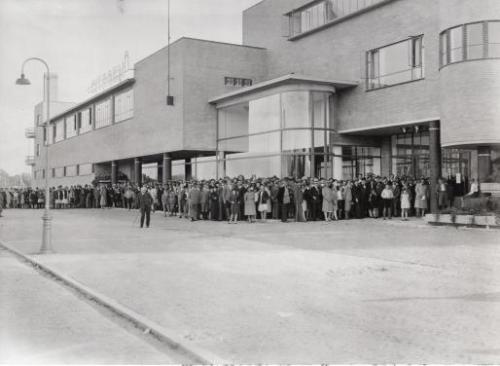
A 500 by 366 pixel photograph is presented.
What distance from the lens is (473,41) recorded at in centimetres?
2025

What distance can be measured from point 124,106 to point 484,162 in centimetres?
2996

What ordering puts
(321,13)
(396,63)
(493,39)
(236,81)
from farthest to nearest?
(236,81)
(321,13)
(396,63)
(493,39)

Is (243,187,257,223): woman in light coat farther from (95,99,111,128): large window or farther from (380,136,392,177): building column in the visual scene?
(95,99,111,128): large window

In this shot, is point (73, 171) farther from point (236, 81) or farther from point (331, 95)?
point (331, 95)

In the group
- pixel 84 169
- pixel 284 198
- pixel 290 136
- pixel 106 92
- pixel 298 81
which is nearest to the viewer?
pixel 284 198

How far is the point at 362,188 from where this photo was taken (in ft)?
78.9

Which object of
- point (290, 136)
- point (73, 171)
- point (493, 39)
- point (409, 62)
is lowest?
point (73, 171)

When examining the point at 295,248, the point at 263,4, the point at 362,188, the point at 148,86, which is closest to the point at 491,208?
the point at 362,188

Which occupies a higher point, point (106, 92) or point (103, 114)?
point (106, 92)

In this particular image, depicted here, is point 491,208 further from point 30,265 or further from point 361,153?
point 30,265

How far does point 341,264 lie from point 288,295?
3086 millimetres

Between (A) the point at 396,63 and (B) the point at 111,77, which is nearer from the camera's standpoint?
(A) the point at 396,63

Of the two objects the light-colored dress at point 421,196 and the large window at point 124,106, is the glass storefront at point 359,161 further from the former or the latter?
the large window at point 124,106

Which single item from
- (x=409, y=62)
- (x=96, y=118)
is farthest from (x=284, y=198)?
(x=96, y=118)
